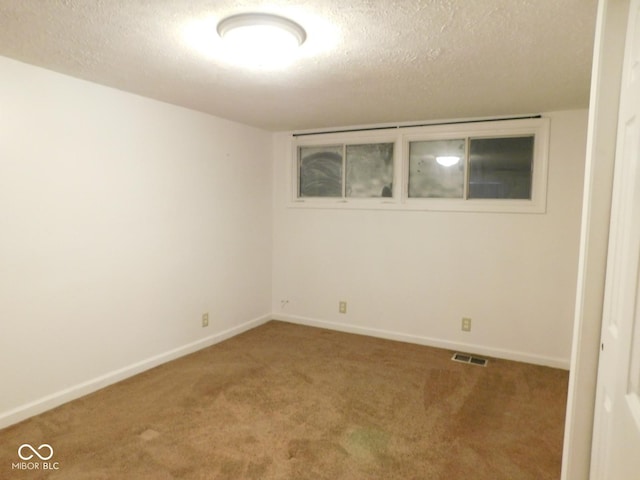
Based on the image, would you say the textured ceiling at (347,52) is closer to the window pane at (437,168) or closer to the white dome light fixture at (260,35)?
the white dome light fixture at (260,35)

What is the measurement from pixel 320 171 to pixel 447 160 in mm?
1359

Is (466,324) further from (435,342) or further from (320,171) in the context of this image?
(320,171)

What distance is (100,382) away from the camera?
2.85 metres

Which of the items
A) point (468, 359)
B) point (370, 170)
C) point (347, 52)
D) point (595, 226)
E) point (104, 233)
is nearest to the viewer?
point (595, 226)

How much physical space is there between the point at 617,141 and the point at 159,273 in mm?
3084

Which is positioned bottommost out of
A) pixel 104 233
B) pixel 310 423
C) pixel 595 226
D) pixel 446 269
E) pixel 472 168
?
pixel 310 423

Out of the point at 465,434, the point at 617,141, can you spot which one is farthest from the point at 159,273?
the point at 617,141

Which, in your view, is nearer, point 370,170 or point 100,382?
point 100,382

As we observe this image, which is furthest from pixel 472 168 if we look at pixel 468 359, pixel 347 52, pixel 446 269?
pixel 347 52

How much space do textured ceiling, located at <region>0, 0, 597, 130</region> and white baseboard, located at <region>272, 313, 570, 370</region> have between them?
6.86 feet

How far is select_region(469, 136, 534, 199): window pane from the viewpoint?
3471 mm

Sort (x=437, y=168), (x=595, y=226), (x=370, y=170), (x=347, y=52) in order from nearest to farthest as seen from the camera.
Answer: (x=595, y=226) < (x=347, y=52) < (x=437, y=168) < (x=370, y=170)

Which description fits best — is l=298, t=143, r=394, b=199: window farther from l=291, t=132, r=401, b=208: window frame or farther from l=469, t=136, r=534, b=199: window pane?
l=469, t=136, r=534, b=199: window pane

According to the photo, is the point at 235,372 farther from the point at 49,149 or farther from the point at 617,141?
the point at 617,141
